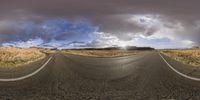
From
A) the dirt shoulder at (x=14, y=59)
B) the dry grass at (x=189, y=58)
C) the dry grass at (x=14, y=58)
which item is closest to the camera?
the dirt shoulder at (x=14, y=59)

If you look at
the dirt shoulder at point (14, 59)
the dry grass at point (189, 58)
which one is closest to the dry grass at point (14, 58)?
the dirt shoulder at point (14, 59)

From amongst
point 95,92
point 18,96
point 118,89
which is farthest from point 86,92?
point 18,96

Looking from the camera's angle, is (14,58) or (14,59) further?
(14,58)

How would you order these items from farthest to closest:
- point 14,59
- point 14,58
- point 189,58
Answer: point 189,58 → point 14,58 → point 14,59

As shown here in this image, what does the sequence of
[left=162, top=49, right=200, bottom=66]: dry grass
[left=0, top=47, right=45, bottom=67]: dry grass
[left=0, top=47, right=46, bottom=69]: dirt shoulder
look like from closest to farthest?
1. [left=0, top=47, right=46, bottom=69]: dirt shoulder
2. [left=0, top=47, right=45, bottom=67]: dry grass
3. [left=162, top=49, right=200, bottom=66]: dry grass

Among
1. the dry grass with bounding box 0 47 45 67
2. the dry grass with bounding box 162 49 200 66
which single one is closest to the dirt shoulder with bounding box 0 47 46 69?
the dry grass with bounding box 0 47 45 67

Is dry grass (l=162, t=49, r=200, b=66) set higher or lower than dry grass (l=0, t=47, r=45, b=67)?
lower

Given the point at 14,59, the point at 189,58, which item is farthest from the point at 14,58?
the point at 189,58

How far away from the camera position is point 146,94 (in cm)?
968

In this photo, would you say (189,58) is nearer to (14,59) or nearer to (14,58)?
(14,58)

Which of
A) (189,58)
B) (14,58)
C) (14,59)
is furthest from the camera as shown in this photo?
(189,58)

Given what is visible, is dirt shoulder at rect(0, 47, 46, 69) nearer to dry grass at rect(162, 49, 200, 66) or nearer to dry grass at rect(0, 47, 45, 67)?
dry grass at rect(0, 47, 45, 67)

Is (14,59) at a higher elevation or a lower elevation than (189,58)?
higher

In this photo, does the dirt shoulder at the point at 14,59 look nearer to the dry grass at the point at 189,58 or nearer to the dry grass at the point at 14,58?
the dry grass at the point at 14,58
